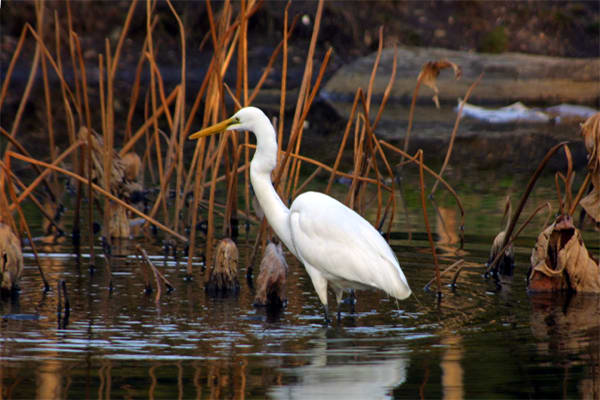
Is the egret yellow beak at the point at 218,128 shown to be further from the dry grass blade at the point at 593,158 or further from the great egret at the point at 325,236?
the dry grass blade at the point at 593,158

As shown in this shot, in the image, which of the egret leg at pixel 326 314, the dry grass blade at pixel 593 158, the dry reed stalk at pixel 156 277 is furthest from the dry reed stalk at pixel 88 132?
the dry grass blade at pixel 593 158

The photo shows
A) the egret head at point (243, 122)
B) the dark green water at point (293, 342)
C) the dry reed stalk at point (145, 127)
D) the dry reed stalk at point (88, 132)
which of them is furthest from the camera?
the dry reed stalk at point (145, 127)

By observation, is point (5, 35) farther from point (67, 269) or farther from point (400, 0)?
point (67, 269)

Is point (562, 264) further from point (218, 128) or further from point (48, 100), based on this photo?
point (48, 100)

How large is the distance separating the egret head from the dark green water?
1090mm

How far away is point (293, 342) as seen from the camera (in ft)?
17.9

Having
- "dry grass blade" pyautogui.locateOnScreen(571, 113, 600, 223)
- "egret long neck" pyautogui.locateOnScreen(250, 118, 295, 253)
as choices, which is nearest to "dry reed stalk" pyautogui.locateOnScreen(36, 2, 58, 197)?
"egret long neck" pyautogui.locateOnScreen(250, 118, 295, 253)

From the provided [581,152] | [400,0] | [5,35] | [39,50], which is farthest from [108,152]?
[400,0]

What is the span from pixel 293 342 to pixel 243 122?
5.01 ft

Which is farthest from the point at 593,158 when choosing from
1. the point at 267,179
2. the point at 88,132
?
the point at 88,132

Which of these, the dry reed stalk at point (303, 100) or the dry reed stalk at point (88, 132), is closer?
the dry reed stalk at point (303, 100)

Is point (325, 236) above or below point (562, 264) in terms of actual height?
above

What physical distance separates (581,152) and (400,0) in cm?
1566

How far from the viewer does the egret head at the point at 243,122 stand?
624 centimetres
